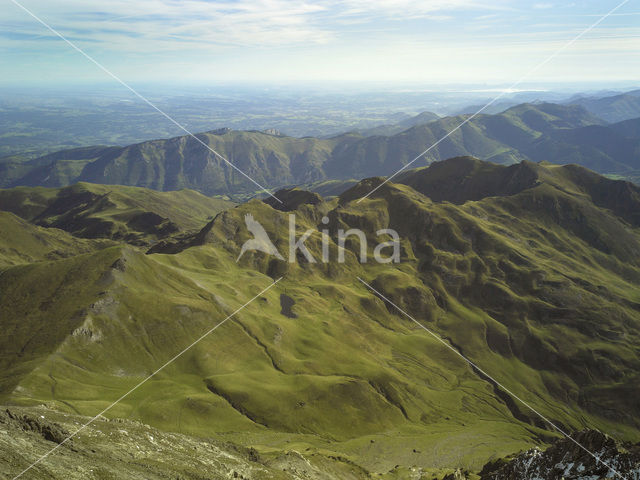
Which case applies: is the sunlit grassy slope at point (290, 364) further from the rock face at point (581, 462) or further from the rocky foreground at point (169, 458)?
the rock face at point (581, 462)

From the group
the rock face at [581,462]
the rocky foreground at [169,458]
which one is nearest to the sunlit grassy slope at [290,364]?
the rocky foreground at [169,458]

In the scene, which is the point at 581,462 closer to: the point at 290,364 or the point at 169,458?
the point at 169,458

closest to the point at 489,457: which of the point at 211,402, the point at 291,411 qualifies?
the point at 291,411

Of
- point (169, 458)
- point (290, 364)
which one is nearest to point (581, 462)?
point (169, 458)

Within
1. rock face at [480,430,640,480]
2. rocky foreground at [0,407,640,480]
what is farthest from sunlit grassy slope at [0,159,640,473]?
rock face at [480,430,640,480]

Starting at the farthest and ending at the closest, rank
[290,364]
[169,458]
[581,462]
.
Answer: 1. [290,364]
2. [581,462]
3. [169,458]

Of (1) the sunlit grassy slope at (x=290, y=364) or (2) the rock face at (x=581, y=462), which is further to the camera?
(1) the sunlit grassy slope at (x=290, y=364)

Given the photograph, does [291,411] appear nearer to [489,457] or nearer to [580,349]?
[489,457]

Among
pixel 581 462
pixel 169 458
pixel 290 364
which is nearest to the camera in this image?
pixel 169 458

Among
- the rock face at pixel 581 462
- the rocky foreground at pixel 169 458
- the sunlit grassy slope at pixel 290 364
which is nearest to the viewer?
the rocky foreground at pixel 169 458

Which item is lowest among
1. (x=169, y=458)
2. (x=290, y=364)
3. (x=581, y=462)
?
(x=290, y=364)
